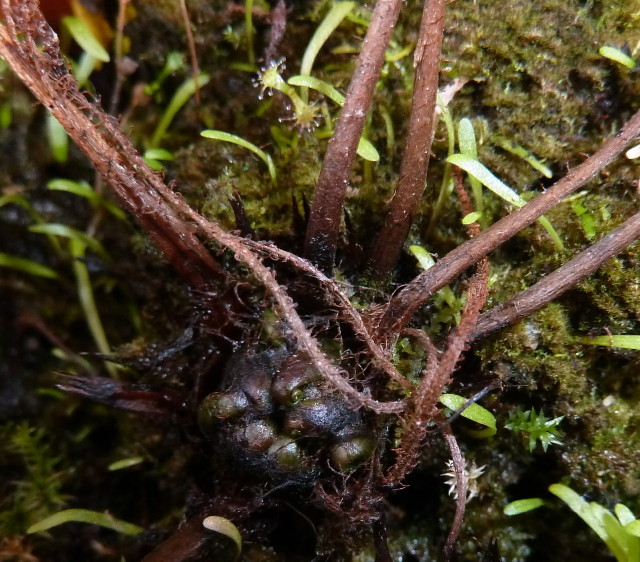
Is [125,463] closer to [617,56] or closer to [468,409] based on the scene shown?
[468,409]

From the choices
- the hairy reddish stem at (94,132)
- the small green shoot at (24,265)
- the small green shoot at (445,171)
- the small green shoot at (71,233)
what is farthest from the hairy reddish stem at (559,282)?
the small green shoot at (24,265)

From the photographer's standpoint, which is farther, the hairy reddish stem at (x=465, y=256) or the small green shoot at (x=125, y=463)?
the small green shoot at (x=125, y=463)

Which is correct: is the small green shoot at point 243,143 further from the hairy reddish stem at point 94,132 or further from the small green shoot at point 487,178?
the small green shoot at point 487,178

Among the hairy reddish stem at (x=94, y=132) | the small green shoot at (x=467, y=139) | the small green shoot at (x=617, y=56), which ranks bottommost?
the hairy reddish stem at (x=94, y=132)

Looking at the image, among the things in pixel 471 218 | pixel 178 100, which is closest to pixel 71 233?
pixel 178 100

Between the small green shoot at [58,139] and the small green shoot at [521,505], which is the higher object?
the small green shoot at [58,139]

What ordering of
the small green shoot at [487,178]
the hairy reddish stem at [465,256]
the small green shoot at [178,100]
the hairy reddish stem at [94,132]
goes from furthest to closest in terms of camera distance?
the small green shoot at [178,100], the small green shoot at [487,178], the hairy reddish stem at [465,256], the hairy reddish stem at [94,132]
